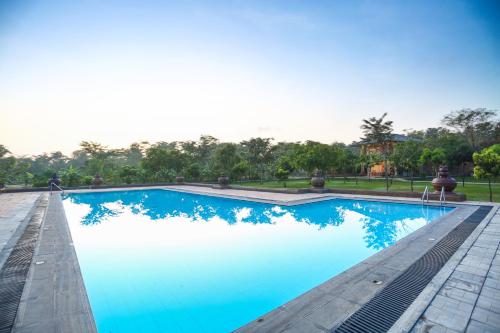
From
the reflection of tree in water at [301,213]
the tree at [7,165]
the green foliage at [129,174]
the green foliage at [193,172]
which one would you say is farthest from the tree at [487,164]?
the tree at [7,165]

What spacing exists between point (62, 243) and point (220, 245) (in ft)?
14.3

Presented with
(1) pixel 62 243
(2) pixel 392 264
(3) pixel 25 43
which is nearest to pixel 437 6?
(2) pixel 392 264

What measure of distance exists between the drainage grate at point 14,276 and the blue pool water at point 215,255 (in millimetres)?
1048

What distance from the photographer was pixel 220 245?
7543 millimetres

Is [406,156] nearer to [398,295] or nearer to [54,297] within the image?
[398,295]

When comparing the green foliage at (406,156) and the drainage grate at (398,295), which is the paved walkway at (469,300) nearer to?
the drainage grate at (398,295)

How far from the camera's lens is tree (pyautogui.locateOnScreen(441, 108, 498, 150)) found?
32.9 metres

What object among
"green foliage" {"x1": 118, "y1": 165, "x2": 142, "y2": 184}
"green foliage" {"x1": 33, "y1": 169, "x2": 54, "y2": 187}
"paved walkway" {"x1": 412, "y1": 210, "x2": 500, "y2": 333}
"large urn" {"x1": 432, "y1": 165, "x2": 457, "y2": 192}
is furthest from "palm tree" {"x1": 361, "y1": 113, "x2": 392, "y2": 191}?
"green foliage" {"x1": 33, "y1": 169, "x2": 54, "y2": 187}

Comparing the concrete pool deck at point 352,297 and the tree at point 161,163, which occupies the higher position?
the tree at point 161,163

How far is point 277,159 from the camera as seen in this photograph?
28891mm

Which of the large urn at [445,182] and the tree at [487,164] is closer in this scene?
the tree at [487,164]

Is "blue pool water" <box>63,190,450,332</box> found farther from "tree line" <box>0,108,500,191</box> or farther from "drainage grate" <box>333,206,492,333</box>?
"tree line" <box>0,108,500,191</box>

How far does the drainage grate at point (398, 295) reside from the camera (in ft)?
9.44

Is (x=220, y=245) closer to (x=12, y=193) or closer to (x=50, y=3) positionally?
(x=50, y=3)
